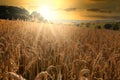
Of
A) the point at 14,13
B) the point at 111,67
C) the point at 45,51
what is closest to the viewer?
the point at 111,67

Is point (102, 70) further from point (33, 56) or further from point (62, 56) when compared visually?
point (33, 56)

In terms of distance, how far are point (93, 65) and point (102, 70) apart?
0.59 ft

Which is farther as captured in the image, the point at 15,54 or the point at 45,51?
the point at 45,51

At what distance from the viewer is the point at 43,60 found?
16.5ft

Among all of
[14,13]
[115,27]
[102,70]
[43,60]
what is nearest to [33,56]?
[43,60]

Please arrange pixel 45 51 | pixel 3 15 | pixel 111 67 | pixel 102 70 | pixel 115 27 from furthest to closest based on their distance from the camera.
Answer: pixel 3 15 < pixel 115 27 < pixel 45 51 < pixel 111 67 < pixel 102 70

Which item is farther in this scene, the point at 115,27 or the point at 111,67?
the point at 115,27

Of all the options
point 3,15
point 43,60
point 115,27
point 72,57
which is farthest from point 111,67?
point 3,15

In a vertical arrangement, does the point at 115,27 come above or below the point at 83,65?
below

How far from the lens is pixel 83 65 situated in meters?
4.72

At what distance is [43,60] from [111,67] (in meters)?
1.24

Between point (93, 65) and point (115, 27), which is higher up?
point (93, 65)

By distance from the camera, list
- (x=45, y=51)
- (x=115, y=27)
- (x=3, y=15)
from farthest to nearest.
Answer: (x=3, y=15)
(x=115, y=27)
(x=45, y=51)

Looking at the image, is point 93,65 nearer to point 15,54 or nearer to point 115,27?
point 15,54
